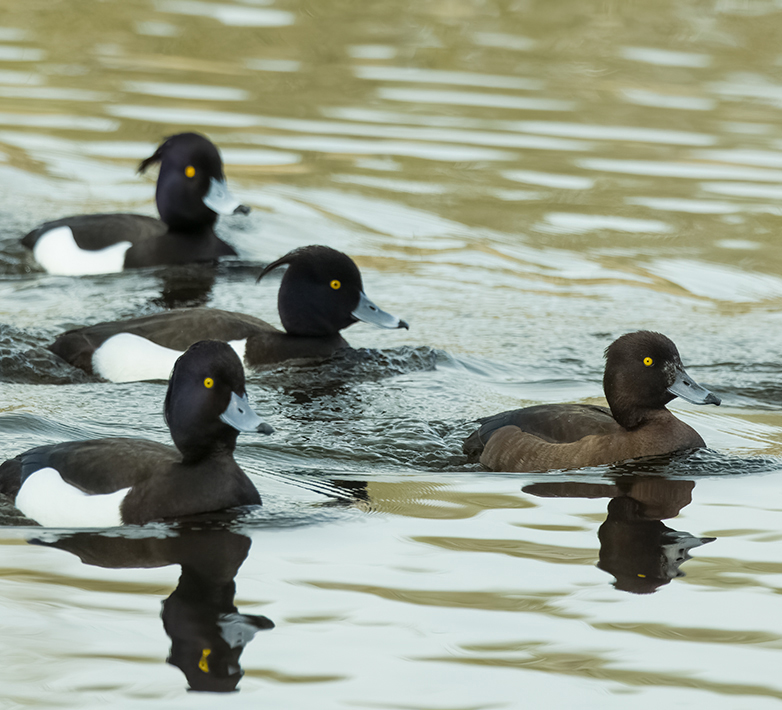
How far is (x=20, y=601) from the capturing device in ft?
16.1

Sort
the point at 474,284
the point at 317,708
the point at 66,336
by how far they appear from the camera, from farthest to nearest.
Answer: the point at 474,284 < the point at 66,336 < the point at 317,708

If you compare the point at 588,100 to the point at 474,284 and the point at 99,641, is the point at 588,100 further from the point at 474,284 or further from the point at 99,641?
the point at 99,641

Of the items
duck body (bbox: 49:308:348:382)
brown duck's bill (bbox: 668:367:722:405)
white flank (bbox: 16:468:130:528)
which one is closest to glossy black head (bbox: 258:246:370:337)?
duck body (bbox: 49:308:348:382)

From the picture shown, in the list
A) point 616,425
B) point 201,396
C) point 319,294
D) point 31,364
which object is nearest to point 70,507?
point 201,396

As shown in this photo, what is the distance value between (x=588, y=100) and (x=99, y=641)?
42.3 feet

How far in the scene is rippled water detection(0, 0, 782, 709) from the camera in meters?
4.64

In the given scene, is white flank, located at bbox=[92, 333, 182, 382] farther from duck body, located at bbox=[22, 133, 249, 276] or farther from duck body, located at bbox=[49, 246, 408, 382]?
duck body, located at bbox=[22, 133, 249, 276]

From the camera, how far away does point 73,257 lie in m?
11.3

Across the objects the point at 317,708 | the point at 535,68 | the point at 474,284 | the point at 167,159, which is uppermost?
the point at 535,68

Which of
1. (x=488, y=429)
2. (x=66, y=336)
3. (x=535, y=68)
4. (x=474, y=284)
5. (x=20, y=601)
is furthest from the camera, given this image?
(x=535, y=68)

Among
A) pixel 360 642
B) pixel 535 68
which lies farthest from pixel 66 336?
pixel 535 68

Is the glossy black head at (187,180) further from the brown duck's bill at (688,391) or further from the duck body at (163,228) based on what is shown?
the brown duck's bill at (688,391)

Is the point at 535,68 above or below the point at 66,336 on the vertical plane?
above

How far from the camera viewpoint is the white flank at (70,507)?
18.7 feet
